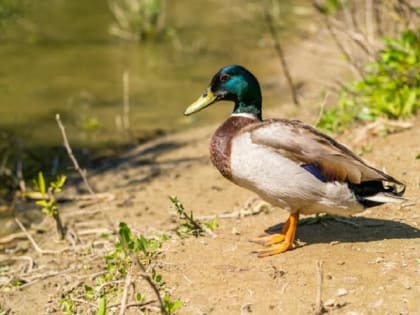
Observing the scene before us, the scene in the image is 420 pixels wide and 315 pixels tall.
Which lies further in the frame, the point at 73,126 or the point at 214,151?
the point at 73,126

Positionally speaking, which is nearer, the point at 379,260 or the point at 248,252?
the point at 379,260

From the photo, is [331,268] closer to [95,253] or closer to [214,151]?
[214,151]

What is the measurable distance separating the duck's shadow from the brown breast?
652 millimetres

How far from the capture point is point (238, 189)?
6.62 metres

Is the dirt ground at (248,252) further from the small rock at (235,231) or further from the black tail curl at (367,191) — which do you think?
the black tail curl at (367,191)

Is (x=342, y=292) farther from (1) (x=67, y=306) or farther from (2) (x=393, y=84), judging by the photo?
(2) (x=393, y=84)

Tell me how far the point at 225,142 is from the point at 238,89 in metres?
0.45

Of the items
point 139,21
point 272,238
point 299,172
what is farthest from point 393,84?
point 139,21

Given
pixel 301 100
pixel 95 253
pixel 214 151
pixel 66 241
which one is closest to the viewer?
pixel 214 151

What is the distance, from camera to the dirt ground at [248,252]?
3996 millimetres

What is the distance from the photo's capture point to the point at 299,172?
Result: 4367 millimetres

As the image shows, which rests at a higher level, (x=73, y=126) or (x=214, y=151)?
(x=214, y=151)

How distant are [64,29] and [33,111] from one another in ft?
13.1

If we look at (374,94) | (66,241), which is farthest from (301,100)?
(66,241)
